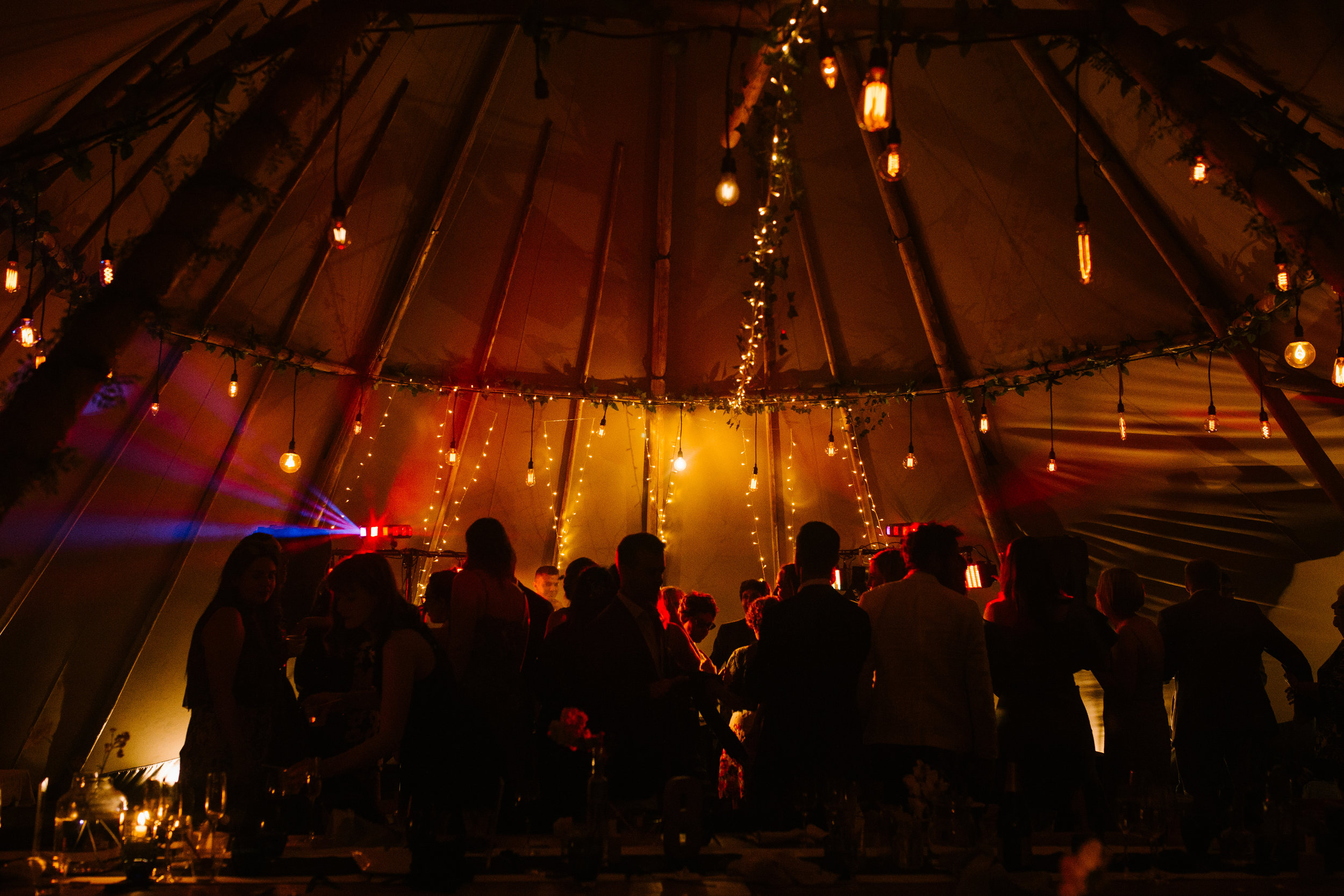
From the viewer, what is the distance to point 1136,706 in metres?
3.63

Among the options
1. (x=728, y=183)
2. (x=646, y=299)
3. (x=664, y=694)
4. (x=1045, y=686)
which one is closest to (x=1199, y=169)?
(x=728, y=183)

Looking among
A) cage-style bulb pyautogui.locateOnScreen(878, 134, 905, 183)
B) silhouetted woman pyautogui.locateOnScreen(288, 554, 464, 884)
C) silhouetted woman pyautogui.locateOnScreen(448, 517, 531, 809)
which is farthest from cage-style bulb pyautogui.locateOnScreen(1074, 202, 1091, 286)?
silhouetted woman pyautogui.locateOnScreen(288, 554, 464, 884)

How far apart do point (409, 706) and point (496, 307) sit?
5.22 m

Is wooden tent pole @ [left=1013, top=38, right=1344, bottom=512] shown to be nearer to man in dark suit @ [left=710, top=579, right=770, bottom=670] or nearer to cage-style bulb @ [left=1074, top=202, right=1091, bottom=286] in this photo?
cage-style bulb @ [left=1074, top=202, right=1091, bottom=286]

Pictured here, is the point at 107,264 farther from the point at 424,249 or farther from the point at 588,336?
the point at 588,336

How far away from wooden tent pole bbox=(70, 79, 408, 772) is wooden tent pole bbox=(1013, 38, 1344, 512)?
167 inches

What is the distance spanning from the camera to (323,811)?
2.78 meters

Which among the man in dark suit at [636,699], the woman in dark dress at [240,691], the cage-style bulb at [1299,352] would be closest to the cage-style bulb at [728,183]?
the man in dark suit at [636,699]

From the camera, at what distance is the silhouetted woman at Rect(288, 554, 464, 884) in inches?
97.8

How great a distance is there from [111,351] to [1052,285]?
18.1 feet

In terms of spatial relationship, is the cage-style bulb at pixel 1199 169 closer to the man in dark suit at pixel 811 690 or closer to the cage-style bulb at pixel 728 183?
the cage-style bulb at pixel 728 183

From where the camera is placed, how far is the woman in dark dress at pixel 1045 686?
3127 millimetres

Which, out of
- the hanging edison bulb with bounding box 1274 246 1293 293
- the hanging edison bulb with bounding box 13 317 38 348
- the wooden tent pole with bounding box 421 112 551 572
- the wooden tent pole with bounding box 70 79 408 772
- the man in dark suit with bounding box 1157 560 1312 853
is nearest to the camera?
the man in dark suit with bounding box 1157 560 1312 853

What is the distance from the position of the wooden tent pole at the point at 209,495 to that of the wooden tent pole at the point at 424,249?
54 cm
